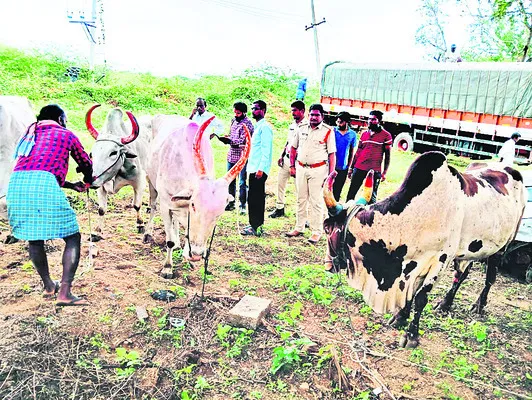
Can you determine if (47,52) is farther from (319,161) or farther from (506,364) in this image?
(506,364)

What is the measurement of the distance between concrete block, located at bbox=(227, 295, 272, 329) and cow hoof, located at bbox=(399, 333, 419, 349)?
1329 millimetres

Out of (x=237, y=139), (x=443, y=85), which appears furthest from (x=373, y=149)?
(x=443, y=85)

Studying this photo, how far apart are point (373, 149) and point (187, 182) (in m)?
3.51

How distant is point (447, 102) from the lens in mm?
14039

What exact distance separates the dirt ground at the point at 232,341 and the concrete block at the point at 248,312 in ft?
0.32

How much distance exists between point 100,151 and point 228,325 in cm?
291

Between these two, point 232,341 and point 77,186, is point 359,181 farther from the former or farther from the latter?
point 77,186

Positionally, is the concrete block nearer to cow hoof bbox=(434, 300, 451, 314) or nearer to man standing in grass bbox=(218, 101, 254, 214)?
cow hoof bbox=(434, 300, 451, 314)

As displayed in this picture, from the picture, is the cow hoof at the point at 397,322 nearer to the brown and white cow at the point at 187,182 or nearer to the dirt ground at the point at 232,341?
the dirt ground at the point at 232,341

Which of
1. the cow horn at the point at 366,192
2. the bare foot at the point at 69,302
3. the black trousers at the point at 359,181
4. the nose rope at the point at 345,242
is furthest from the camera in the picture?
the black trousers at the point at 359,181

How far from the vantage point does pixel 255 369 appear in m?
3.45

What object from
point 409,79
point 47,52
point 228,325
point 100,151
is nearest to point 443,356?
point 228,325

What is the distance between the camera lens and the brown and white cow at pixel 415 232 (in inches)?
148

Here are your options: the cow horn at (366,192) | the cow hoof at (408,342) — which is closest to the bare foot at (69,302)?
the cow horn at (366,192)
